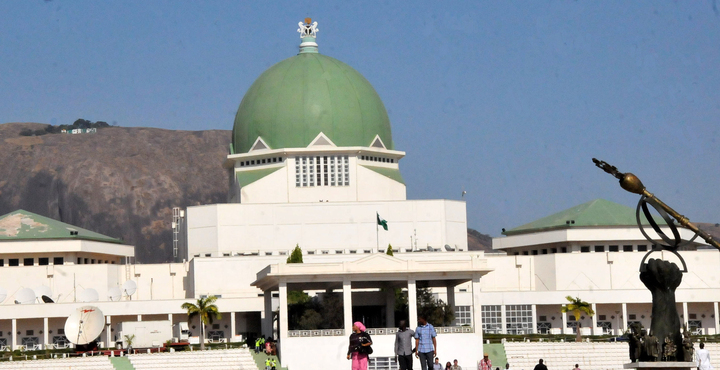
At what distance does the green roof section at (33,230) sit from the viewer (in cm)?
7944

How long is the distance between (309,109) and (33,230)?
19.7 meters

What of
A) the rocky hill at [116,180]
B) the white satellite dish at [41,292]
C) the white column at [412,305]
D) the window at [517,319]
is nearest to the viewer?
the white column at [412,305]

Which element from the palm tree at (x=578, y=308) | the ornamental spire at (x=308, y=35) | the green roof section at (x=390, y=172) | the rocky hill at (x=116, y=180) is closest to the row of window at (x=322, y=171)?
the green roof section at (x=390, y=172)

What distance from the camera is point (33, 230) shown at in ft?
264

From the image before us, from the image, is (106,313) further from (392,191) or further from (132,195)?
(132,195)

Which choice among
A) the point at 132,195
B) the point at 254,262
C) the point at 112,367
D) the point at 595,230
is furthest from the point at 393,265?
the point at 132,195

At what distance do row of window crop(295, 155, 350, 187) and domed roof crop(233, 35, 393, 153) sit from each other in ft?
3.33

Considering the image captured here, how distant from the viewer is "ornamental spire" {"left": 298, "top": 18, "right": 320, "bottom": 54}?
82.3 metres

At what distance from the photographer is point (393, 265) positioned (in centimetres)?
5747

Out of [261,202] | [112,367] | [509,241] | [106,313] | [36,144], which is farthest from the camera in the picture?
[36,144]

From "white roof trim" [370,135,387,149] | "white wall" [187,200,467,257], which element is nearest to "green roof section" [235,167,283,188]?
"white wall" [187,200,467,257]

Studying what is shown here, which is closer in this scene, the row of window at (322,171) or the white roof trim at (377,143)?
the row of window at (322,171)

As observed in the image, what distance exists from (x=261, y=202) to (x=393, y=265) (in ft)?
72.3

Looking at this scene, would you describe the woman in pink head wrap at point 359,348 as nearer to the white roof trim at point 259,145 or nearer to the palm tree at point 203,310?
the palm tree at point 203,310
